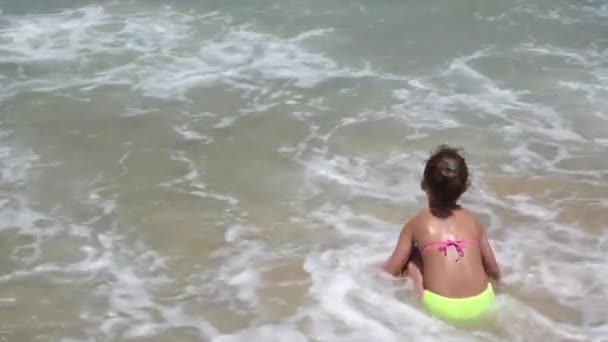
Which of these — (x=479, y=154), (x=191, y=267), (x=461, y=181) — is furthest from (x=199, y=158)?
(x=461, y=181)

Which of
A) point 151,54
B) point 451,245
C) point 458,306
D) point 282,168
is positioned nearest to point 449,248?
point 451,245

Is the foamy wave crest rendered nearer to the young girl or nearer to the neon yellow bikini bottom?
the young girl

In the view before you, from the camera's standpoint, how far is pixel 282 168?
641cm

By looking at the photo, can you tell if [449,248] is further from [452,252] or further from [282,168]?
[282,168]

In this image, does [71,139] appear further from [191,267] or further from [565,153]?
[565,153]

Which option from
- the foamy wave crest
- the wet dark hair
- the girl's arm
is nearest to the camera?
the wet dark hair

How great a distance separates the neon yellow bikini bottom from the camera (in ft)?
13.5

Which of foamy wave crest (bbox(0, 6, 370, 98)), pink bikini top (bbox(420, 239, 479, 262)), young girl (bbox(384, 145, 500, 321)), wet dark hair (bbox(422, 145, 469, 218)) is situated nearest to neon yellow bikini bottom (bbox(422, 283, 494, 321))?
young girl (bbox(384, 145, 500, 321))

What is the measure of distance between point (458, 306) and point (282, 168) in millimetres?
2676

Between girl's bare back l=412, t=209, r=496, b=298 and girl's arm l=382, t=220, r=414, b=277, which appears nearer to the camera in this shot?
girl's bare back l=412, t=209, r=496, b=298

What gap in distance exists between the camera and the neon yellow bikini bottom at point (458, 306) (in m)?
4.10

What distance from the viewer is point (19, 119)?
24.6 ft

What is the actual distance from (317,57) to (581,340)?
6.11 meters

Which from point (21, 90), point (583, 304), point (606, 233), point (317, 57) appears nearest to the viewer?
point (583, 304)
